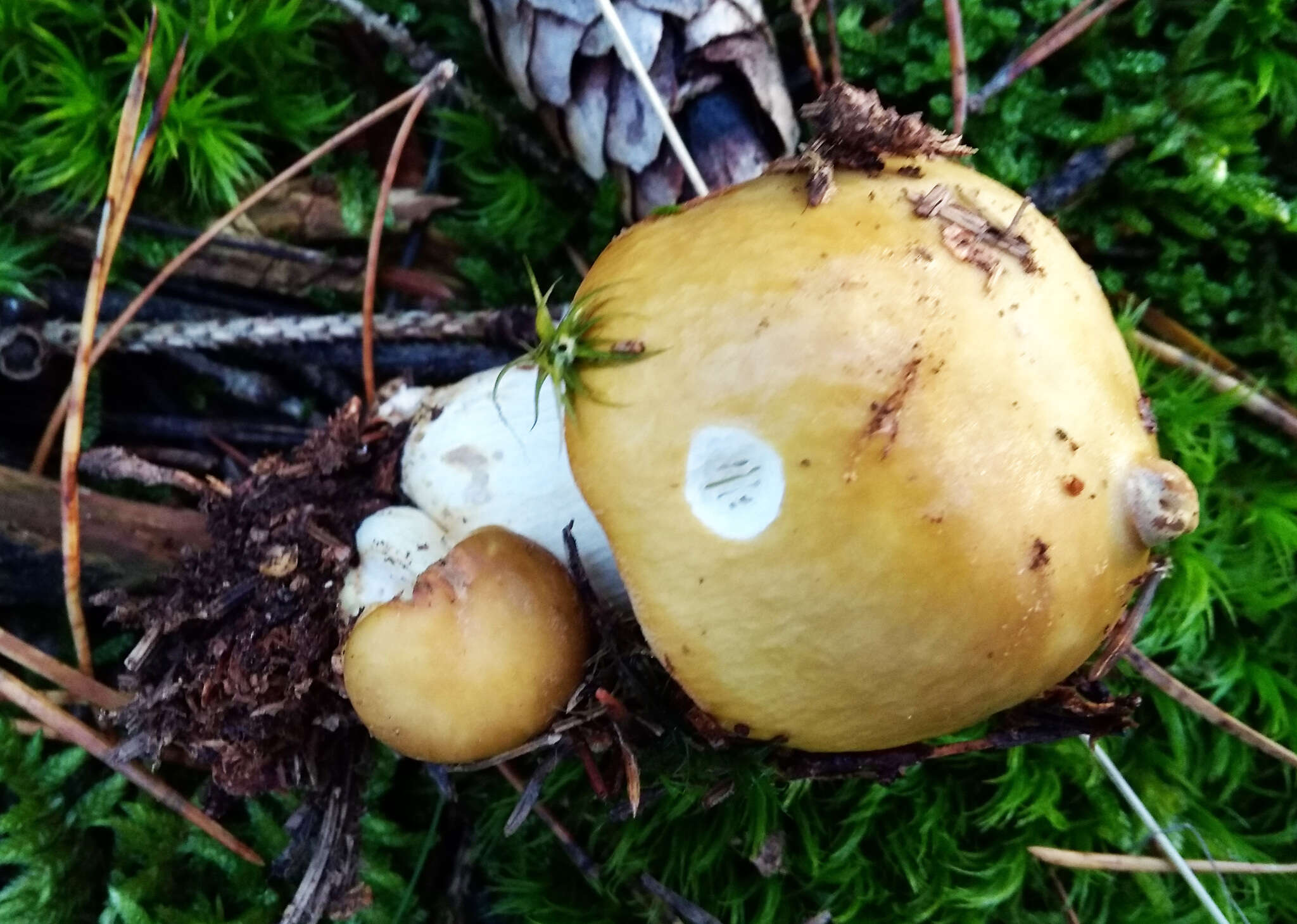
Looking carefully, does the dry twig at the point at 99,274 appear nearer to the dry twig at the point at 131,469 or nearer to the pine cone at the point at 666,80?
the dry twig at the point at 131,469

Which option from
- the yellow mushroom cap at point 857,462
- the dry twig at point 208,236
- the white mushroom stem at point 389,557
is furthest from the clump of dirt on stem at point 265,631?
the yellow mushroom cap at point 857,462

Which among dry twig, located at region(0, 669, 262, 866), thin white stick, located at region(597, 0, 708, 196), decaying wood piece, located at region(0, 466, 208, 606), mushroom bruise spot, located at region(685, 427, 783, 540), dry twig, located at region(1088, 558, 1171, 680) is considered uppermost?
thin white stick, located at region(597, 0, 708, 196)

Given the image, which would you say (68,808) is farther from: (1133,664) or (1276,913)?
(1276,913)

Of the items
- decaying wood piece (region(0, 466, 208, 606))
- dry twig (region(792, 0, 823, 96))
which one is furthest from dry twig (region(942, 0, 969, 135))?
decaying wood piece (region(0, 466, 208, 606))

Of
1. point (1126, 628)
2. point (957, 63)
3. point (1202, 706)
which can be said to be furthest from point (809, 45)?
point (1202, 706)

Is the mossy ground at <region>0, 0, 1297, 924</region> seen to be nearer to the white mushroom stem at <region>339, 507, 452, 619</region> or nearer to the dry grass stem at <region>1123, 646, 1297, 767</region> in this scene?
the dry grass stem at <region>1123, 646, 1297, 767</region>

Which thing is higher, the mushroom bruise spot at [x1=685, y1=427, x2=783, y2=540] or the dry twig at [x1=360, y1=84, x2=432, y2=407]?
the dry twig at [x1=360, y1=84, x2=432, y2=407]

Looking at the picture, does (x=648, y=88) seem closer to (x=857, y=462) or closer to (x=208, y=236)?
(x=857, y=462)

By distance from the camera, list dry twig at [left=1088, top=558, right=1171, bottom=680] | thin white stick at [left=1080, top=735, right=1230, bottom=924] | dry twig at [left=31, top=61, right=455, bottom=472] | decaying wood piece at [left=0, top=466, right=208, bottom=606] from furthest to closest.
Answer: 1. dry twig at [left=31, top=61, right=455, bottom=472]
2. decaying wood piece at [left=0, top=466, right=208, bottom=606]
3. thin white stick at [left=1080, top=735, right=1230, bottom=924]
4. dry twig at [left=1088, top=558, right=1171, bottom=680]
